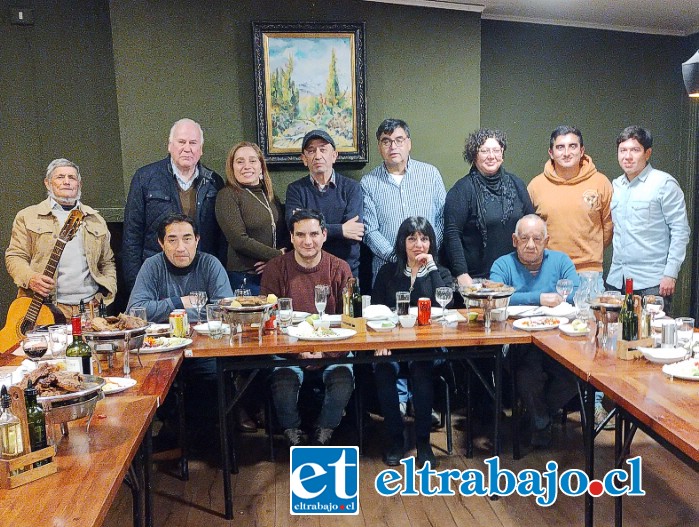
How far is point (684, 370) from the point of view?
7.52ft

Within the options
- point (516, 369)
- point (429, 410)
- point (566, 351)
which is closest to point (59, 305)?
point (429, 410)

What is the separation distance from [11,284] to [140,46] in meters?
1.87

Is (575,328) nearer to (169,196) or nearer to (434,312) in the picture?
(434,312)

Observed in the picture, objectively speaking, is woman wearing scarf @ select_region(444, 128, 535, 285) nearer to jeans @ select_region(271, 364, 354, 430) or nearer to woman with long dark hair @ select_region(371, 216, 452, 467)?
woman with long dark hair @ select_region(371, 216, 452, 467)

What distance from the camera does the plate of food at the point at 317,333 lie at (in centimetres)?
288

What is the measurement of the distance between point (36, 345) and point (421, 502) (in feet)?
5.43

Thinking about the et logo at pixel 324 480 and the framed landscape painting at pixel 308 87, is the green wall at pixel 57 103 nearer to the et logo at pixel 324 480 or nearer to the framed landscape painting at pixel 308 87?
the framed landscape painting at pixel 308 87

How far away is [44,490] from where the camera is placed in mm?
1568

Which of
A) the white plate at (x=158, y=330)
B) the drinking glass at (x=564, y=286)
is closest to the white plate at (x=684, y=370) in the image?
the drinking glass at (x=564, y=286)

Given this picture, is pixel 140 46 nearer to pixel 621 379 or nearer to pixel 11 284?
pixel 11 284

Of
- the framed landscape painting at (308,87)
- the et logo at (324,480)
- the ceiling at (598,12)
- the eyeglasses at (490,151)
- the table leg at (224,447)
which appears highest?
the ceiling at (598,12)

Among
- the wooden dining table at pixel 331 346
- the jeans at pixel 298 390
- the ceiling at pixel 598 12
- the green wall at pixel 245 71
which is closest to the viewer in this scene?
the wooden dining table at pixel 331 346

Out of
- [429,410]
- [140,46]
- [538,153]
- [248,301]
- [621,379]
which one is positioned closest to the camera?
[621,379]

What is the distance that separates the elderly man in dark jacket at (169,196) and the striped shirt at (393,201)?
0.88 m
